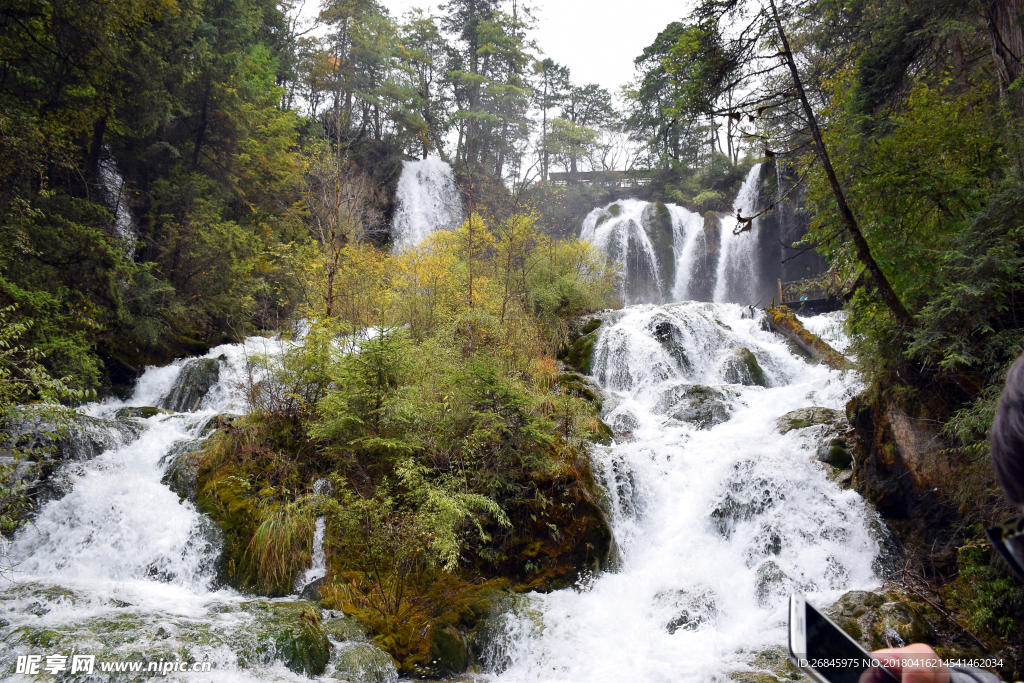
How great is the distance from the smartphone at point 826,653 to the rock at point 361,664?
16.0 feet

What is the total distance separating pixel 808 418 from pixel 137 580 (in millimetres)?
9685

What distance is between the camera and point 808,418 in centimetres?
848

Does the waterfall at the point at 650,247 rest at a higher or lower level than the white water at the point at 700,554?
higher

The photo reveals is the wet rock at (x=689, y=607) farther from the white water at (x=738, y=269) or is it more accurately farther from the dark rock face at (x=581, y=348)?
the white water at (x=738, y=269)

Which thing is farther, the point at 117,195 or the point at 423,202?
the point at 423,202

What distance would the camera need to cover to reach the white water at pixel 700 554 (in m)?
5.36

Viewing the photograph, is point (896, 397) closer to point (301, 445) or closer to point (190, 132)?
point (301, 445)

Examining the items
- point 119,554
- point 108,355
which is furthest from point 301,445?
point 108,355

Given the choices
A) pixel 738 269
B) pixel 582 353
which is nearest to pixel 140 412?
pixel 582 353

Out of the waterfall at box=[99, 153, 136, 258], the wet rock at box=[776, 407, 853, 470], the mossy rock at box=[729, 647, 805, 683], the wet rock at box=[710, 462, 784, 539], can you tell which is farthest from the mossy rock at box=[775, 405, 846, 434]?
the waterfall at box=[99, 153, 136, 258]

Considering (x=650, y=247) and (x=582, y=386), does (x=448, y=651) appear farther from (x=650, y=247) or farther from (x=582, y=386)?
(x=650, y=247)

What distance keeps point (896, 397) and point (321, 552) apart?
7514mm

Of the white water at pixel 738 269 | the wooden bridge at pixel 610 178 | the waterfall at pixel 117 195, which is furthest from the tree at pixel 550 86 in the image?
the waterfall at pixel 117 195

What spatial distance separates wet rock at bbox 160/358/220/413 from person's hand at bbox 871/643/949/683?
39.5 feet
